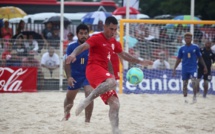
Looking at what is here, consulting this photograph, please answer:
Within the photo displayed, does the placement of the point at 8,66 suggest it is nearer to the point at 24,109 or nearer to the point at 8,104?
the point at 8,104

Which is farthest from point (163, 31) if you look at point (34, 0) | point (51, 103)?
point (34, 0)

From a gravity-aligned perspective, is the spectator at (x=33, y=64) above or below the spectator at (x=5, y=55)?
below

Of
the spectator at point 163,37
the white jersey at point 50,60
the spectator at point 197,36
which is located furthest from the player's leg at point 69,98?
the spectator at point 197,36

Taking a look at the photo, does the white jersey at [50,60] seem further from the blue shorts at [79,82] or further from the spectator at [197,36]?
the blue shorts at [79,82]

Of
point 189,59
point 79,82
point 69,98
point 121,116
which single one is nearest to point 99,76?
point 79,82

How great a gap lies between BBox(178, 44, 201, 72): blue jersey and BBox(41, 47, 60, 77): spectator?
4547 mm

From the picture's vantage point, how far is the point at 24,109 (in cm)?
1093

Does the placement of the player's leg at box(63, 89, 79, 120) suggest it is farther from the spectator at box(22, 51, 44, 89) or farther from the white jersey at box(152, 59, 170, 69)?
the white jersey at box(152, 59, 170, 69)

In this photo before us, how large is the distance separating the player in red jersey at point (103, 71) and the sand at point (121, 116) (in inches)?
38.9

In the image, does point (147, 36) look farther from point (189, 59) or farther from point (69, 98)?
point (69, 98)

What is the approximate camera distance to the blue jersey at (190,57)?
1304cm

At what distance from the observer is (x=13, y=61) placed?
15.3 meters

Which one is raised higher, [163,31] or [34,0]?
[34,0]

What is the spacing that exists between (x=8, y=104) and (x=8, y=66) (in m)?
3.50
